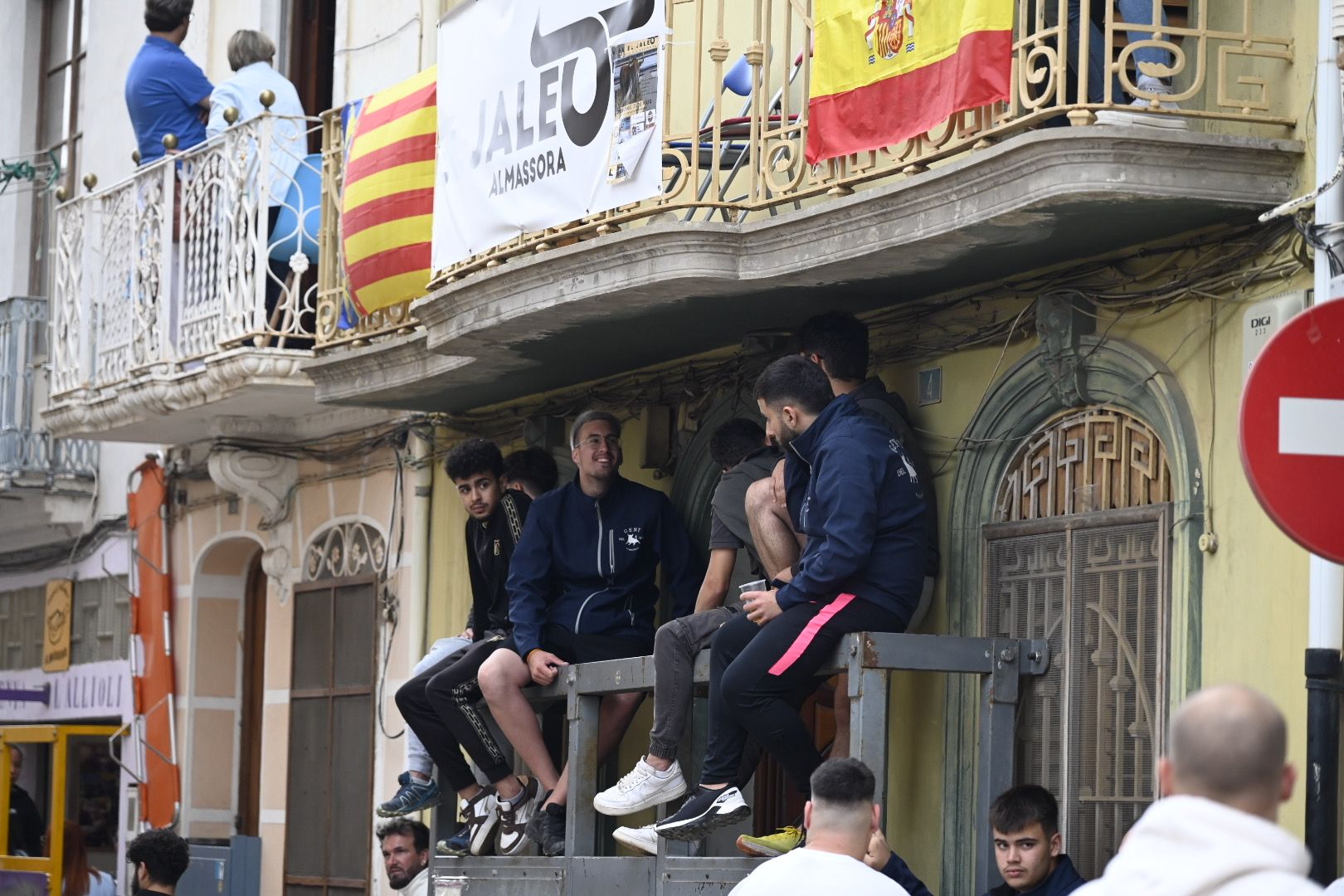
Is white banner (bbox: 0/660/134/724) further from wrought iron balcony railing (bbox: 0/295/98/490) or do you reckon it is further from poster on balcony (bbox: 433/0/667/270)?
poster on balcony (bbox: 433/0/667/270)

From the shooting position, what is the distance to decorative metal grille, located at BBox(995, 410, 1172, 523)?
838cm

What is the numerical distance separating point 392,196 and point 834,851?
5.89 metres

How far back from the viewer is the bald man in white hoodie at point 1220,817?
3.65 meters

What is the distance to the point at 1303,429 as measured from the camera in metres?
5.54

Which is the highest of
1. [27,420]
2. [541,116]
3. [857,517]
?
[541,116]

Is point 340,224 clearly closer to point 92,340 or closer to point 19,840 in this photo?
point 92,340

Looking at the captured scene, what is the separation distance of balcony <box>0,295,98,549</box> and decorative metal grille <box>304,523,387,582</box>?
329 cm

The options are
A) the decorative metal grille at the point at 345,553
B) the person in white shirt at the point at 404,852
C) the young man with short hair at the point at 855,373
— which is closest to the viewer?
the young man with short hair at the point at 855,373

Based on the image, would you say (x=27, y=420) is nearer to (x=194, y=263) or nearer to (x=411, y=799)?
(x=194, y=263)

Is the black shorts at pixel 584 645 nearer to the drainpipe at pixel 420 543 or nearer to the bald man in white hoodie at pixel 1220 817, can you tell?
the drainpipe at pixel 420 543

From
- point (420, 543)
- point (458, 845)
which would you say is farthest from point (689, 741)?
point (420, 543)

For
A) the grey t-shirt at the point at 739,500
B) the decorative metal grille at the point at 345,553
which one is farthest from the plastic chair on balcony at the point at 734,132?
the decorative metal grille at the point at 345,553

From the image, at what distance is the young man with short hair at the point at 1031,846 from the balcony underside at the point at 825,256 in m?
2.02

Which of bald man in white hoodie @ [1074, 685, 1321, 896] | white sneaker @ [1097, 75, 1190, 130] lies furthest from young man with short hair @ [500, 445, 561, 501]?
bald man in white hoodie @ [1074, 685, 1321, 896]
